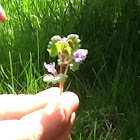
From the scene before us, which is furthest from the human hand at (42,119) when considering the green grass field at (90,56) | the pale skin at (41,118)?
the green grass field at (90,56)

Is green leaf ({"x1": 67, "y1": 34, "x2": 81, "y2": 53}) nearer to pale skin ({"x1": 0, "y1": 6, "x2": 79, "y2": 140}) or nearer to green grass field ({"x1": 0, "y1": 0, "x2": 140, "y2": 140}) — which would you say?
pale skin ({"x1": 0, "y1": 6, "x2": 79, "y2": 140})

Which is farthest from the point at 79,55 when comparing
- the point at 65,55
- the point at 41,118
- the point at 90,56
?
the point at 90,56

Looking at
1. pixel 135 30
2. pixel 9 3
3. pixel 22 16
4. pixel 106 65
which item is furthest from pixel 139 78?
pixel 9 3

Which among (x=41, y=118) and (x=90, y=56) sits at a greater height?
(x=41, y=118)

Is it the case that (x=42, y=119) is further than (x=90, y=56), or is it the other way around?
(x=90, y=56)

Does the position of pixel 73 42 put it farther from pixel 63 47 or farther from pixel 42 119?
pixel 42 119

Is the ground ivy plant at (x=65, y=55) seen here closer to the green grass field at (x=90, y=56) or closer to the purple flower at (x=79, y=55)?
the purple flower at (x=79, y=55)

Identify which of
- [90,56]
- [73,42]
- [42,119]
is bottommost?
[90,56]

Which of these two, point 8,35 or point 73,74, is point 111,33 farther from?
point 8,35

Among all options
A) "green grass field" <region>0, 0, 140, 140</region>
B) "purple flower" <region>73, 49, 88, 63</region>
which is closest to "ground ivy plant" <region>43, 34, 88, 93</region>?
"purple flower" <region>73, 49, 88, 63</region>
